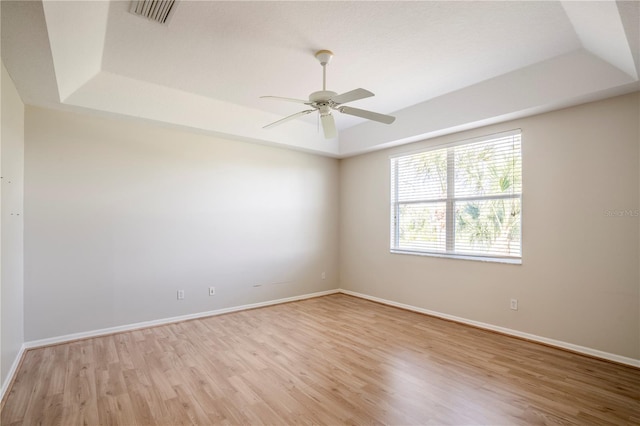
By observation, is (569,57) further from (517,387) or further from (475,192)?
(517,387)

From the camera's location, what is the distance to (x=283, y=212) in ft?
16.7

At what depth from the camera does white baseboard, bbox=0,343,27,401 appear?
7.56 feet

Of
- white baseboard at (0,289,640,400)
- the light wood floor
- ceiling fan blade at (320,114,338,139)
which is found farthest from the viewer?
ceiling fan blade at (320,114,338,139)

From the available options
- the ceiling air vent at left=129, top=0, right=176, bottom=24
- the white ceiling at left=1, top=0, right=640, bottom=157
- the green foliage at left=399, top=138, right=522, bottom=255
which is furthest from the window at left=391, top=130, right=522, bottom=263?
the ceiling air vent at left=129, top=0, right=176, bottom=24

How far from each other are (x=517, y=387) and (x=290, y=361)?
1829 millimetres

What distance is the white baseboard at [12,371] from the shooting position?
230 centimetres

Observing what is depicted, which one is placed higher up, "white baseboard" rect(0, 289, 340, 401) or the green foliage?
the green foliage

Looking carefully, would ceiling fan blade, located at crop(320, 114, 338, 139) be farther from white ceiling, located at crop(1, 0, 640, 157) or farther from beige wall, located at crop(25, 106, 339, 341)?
beige wall, located at crop(25, 106, 339, 341)

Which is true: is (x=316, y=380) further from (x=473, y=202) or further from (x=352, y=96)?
(x=473, y=202)

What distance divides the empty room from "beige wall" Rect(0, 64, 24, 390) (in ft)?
0.13

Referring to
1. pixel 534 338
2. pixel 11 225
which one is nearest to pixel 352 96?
pixel 11 225

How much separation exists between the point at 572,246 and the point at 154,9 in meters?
4.17

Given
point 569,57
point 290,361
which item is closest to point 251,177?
point 290,361

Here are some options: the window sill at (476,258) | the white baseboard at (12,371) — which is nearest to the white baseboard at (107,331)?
the white baseboard at (12,371)
